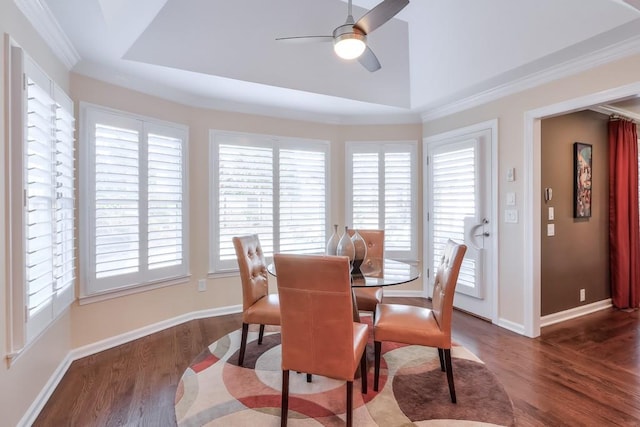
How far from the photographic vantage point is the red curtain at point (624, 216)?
3848mm

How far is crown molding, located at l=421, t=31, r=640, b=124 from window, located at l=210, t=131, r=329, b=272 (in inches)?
66.8

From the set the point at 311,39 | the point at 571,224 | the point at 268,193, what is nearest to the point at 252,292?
the point at 268,193

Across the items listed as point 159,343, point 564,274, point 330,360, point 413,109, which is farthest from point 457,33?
point 159,343

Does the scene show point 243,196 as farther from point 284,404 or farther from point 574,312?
point 574,312

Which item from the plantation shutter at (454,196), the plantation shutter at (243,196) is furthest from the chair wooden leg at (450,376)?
the plantation shutter at (243,196)

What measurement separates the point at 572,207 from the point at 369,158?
2.44 m

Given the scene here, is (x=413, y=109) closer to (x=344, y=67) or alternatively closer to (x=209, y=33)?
(x=344, y=67)

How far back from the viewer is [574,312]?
11.9 ft

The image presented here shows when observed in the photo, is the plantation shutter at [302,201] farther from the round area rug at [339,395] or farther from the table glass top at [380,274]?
the round area rug at [339,395]

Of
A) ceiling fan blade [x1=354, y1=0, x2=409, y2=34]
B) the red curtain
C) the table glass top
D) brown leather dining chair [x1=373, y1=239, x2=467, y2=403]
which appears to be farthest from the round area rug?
the red curtain

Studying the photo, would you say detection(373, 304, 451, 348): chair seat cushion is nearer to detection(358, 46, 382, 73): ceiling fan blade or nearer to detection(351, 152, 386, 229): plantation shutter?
detection(358, 46, 382, 73): ceiling fan blade

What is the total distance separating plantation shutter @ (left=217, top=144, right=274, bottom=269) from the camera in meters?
3.72

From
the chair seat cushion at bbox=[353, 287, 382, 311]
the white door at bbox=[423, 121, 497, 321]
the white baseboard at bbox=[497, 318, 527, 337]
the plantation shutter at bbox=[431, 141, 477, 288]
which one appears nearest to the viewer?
the chair seat cushion at bbox=[353, 287, 382, 311]

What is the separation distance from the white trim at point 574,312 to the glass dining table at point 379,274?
1.91 m
